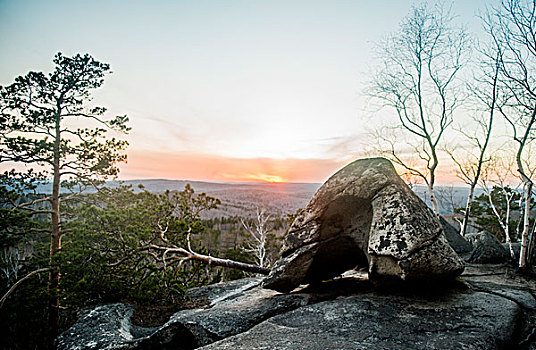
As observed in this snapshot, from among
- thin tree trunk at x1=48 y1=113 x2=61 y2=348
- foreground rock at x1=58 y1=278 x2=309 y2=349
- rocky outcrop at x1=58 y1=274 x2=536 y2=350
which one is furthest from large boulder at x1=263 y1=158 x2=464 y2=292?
thin tree trunk at x1=48 y1=113 x2=61 y2=348

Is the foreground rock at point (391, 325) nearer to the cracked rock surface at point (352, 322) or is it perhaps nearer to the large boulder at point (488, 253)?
the cracked rock surface at point (352, 322)

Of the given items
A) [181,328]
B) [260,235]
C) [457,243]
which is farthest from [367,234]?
[260,235]

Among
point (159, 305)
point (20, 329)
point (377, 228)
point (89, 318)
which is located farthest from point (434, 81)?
point (20, 329)

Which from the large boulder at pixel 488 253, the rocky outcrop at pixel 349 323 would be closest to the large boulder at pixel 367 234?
the rocky outcrop at pixel 349 323

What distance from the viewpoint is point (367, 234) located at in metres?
5.33

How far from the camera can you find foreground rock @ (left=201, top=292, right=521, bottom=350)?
3.33 meters

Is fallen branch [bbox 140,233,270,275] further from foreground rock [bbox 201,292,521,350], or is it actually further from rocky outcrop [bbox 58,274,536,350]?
foreground rock [bbox 201,292,521,350]

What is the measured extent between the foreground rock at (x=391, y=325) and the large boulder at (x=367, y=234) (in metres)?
0.45

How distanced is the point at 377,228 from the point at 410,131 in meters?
14.6

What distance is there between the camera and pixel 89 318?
602cm

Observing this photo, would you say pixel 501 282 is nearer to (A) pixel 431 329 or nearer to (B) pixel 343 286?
(B) pixel 343 286

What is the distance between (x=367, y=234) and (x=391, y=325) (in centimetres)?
183

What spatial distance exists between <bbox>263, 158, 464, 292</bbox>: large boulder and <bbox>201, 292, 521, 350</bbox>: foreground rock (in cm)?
45

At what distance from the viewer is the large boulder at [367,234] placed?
4465 millimetres
